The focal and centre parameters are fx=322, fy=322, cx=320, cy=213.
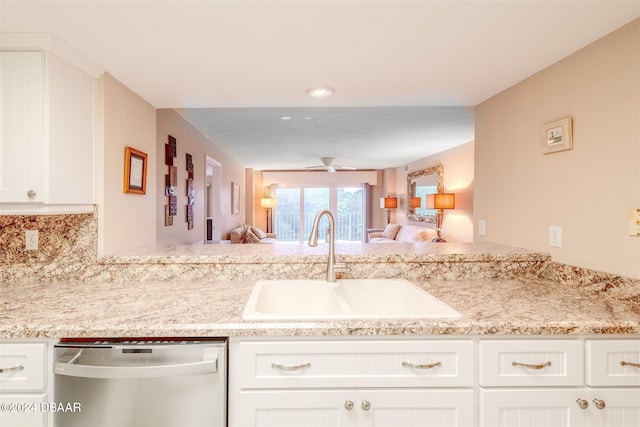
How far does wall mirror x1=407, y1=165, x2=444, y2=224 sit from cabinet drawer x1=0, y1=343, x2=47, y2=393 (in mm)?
5754

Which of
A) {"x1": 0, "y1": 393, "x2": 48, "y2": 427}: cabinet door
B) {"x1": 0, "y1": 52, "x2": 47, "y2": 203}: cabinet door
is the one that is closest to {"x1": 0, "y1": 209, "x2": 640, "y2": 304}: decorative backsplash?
{"x1": 0, "y1": 52, "x2": 47, "y2": 203}: cabinet door

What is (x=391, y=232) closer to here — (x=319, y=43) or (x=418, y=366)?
(x=319, y=43)

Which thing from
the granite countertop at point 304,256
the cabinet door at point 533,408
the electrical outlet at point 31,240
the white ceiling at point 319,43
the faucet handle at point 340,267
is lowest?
the cabinet door at point 533,408

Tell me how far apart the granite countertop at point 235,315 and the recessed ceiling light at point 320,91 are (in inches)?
50.1

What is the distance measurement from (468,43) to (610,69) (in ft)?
2.00

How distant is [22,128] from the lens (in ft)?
4.59

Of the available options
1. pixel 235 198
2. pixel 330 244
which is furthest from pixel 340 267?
pixel 235 198

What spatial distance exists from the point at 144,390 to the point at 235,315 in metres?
0.37

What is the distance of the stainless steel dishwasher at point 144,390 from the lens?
3.51ft

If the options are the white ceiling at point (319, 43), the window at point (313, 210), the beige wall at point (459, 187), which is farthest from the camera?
the window at point (313, 210)

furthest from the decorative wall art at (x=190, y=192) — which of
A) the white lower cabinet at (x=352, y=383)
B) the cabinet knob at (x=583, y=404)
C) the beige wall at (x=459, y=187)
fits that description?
the beige wall at (x=459, y=187)

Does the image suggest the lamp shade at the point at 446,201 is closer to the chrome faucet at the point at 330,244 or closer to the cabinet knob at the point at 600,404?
the chrome faucet at the point at 330,244

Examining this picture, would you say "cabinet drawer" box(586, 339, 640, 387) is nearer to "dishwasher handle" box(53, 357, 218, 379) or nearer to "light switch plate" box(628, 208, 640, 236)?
"light switch plate" box(628, 208, 640, 236)

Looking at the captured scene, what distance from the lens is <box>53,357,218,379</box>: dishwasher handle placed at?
1053 mm
